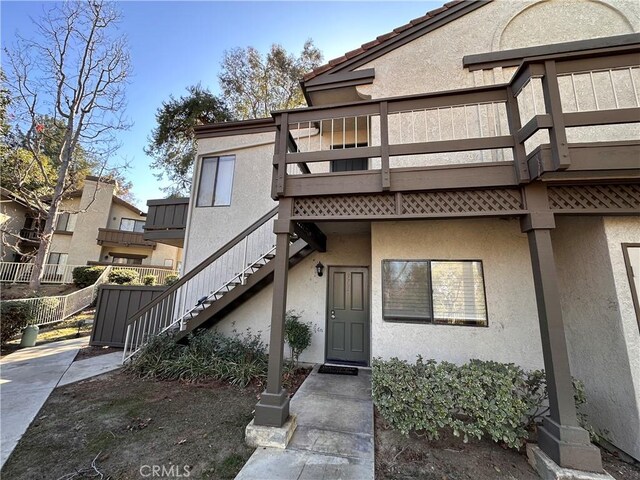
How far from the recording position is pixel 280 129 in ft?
13.3

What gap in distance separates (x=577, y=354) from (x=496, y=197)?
9.21 ft

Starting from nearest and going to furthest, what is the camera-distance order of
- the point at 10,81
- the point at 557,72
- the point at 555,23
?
1. the point at 557,72
2. the point at 555,23
3. the point at 10,81

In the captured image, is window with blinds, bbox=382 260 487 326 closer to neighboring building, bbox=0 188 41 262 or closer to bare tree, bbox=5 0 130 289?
bare tree, bbox=5 0 130 289

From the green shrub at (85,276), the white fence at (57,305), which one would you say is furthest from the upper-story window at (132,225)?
the white fence at (57,305)

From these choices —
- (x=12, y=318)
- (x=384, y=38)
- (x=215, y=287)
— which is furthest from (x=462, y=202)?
(x=12, y=318)

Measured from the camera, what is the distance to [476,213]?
3.37m

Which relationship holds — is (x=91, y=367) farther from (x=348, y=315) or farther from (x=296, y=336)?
(x=348, y=315)

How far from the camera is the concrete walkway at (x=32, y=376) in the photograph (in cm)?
363

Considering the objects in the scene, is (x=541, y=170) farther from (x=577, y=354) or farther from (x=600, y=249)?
(x=577, y=354)

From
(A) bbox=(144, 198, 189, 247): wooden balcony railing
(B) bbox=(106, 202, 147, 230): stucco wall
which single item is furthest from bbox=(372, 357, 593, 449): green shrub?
(B) bbox=(106, 202, 147, 230): stucco wall

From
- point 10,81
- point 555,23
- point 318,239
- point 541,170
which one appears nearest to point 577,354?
point 541,170

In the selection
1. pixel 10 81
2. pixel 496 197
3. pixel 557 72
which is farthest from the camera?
pixel 10 81

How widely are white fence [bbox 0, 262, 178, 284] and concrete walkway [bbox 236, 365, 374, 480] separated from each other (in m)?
15.5

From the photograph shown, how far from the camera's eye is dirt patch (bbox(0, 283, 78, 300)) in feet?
36.6
